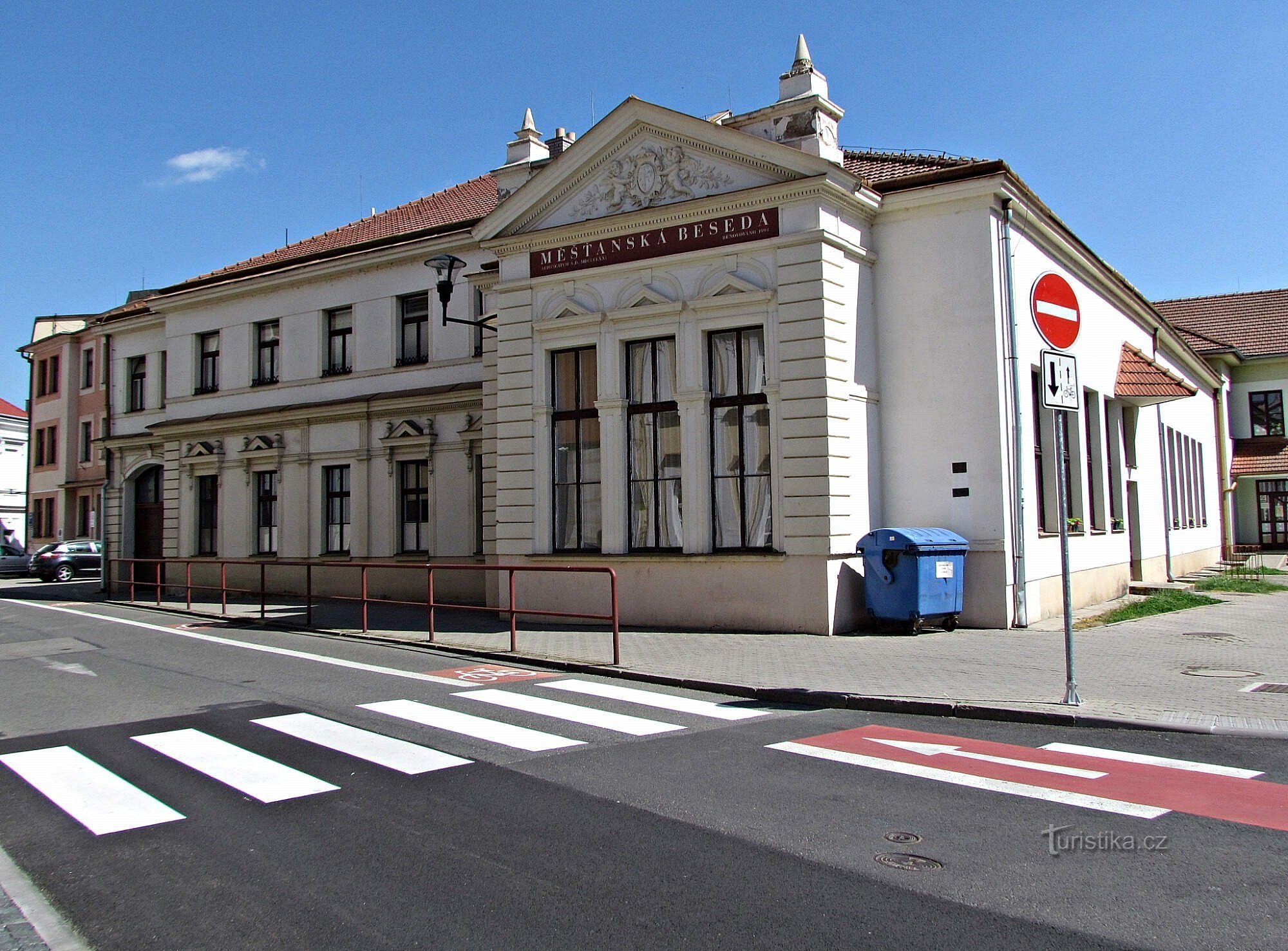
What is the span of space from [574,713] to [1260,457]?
40098 mm

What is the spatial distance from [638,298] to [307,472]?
42.1 ft

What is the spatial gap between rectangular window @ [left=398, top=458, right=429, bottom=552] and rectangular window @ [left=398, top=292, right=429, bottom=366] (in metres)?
2.51

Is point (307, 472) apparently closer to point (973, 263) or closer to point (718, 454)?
point (718, 454)

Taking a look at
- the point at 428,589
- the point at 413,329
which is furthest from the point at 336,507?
the point at 428,589

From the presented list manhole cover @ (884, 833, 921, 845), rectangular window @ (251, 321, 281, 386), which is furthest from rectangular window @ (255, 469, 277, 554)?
manhole cover @ (884, 833, 921, 845)

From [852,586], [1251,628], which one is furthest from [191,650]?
[1251,628]

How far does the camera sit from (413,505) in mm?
23500

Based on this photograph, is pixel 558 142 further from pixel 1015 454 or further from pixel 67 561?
pixel 67 561

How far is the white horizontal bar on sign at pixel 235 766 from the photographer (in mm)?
6457

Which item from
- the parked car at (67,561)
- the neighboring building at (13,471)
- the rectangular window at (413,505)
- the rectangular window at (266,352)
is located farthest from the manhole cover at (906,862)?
the neighboring building at (13,471)

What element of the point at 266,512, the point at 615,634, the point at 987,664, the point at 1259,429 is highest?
the point at 1259,429

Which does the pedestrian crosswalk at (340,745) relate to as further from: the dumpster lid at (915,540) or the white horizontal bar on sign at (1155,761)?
the dumpster lid at (915,540)

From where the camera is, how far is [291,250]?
28719mm

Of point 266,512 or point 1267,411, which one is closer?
point 266,512
